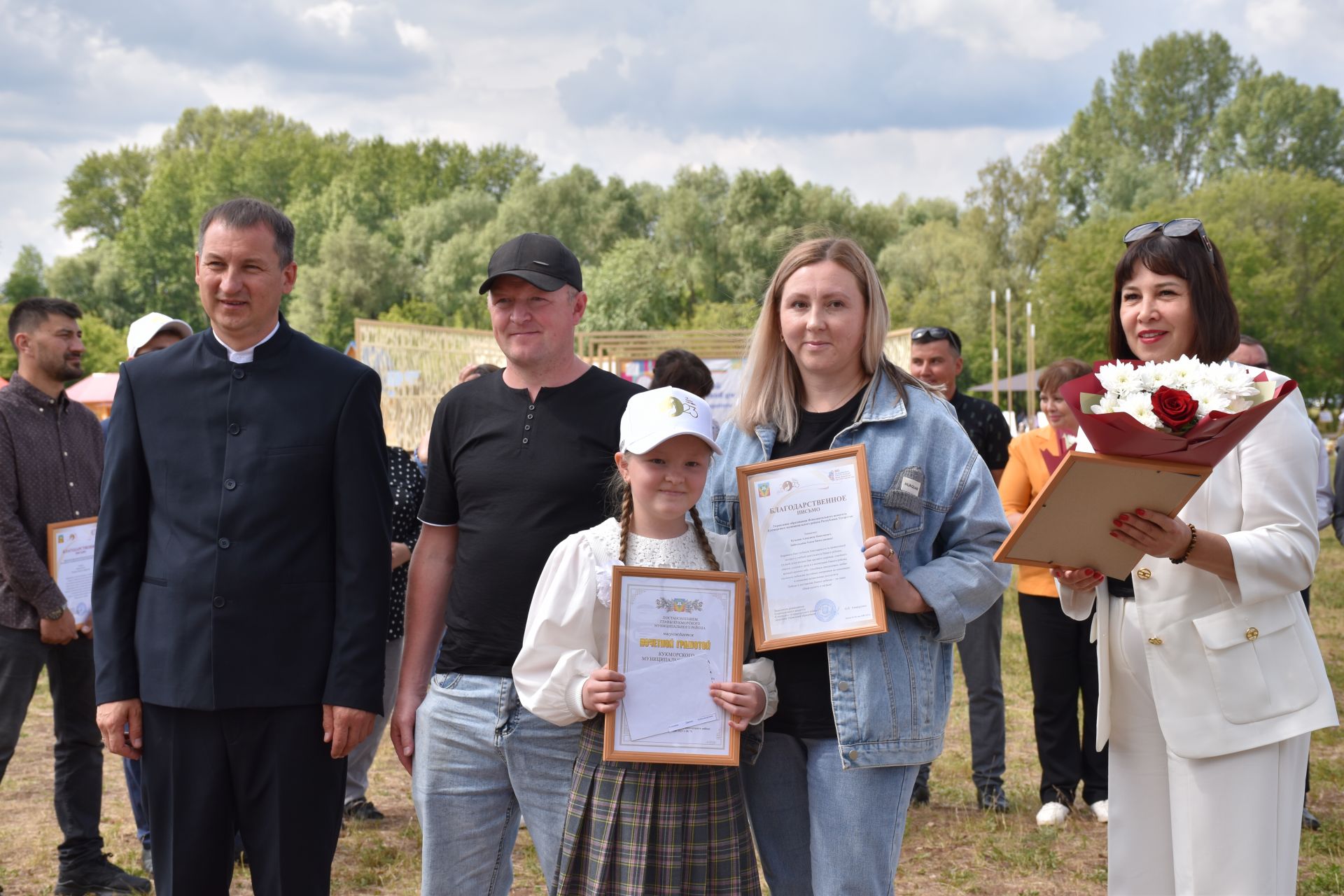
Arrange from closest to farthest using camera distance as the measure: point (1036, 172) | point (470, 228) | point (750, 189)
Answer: point (750, 189), point (1036, 172), point (470, 228)

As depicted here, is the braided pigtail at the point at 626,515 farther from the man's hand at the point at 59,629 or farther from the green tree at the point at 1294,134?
the green tree at the point at 1294,134

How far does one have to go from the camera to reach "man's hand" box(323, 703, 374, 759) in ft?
10.6

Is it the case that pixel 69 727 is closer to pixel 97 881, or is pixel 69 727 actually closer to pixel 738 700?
pixel 97 881

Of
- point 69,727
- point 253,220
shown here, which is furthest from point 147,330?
point 253,220

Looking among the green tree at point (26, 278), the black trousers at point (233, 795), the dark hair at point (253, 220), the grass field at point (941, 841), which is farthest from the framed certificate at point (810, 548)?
the green tree at point (26, 278)

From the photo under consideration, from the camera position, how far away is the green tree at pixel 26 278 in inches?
2542

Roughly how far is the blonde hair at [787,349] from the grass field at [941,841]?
3109 millimetres

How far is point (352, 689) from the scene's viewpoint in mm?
3221

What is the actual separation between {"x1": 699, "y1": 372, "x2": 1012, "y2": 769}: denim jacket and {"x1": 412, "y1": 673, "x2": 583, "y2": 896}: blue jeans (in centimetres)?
82

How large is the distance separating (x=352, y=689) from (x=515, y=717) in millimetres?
465

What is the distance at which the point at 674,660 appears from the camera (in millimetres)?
2885

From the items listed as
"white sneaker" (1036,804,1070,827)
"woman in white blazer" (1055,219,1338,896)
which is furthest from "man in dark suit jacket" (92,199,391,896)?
"white sneaker" (1036,804,1070,827)

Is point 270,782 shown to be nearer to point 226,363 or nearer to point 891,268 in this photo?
point 226,363

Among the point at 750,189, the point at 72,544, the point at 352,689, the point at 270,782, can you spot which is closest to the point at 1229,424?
the point at 352,689
